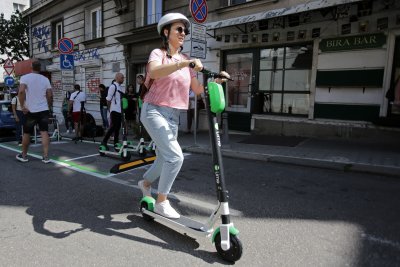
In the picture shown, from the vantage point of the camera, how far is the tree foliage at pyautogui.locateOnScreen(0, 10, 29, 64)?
76.7ft

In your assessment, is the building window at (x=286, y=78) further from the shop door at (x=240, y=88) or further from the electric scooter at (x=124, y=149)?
the electric scooter at (x=124, y=149)

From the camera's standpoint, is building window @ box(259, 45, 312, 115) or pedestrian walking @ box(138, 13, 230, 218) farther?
building window @ box(259, 45, 312, 115)

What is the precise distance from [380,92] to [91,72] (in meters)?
13.9

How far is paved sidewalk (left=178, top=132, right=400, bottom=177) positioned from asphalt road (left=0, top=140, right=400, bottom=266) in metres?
0.30

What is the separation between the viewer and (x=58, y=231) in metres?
3.02

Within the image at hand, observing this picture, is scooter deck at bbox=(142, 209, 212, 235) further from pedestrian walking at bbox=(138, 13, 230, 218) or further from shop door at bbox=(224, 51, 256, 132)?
shop door at bbox=(224, 51, 256, 132)

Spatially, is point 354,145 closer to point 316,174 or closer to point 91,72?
point 316,174

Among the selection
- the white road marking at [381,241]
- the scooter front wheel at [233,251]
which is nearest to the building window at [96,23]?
the scooter front wheel at [233,251]

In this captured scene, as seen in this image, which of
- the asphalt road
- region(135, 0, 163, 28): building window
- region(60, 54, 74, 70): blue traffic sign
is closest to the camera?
the asphalt road

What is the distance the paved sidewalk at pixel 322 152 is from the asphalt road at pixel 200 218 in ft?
0.99

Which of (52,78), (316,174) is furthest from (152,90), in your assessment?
(52,78)

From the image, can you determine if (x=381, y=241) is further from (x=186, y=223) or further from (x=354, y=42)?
(x=354, y=42)

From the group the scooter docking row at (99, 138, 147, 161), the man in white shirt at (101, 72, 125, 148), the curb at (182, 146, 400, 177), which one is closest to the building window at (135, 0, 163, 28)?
the man in white shirt at (101, 72, 125, 148)

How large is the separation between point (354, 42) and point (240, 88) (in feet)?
12.1
